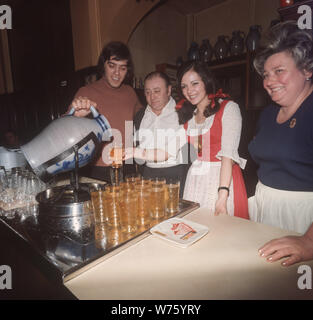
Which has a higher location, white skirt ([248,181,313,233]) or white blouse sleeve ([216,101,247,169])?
white blouse sleeve ([216,101,247,169])

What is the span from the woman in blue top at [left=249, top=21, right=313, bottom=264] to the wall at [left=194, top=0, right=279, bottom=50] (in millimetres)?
3281

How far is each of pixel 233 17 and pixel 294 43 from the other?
3.76m

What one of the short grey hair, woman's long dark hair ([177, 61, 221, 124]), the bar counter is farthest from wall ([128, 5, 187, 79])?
the bar counter

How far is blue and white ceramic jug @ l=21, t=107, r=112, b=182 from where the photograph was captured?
0.93m

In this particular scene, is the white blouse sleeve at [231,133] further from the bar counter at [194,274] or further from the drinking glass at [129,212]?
the drinking glass at [129,212]

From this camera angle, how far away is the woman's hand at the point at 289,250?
0.77 meters

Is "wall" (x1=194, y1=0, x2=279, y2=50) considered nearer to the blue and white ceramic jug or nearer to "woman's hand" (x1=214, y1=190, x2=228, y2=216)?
"woman's hand" (x1=214, y1=190, x2=228, y2=216)

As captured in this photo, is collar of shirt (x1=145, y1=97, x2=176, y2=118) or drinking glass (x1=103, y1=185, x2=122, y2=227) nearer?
drinking glass (x1=103, y1=185, x2=122, y2=227)

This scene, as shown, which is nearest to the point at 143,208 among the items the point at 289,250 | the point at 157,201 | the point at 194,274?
the point at 157,201

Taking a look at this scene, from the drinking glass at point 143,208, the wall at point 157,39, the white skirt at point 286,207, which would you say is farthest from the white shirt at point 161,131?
the wall at point 157,39

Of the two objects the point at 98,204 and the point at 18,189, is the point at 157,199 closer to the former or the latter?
the point at 98,204

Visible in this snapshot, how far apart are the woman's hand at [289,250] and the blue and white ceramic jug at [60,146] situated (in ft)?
2.51
